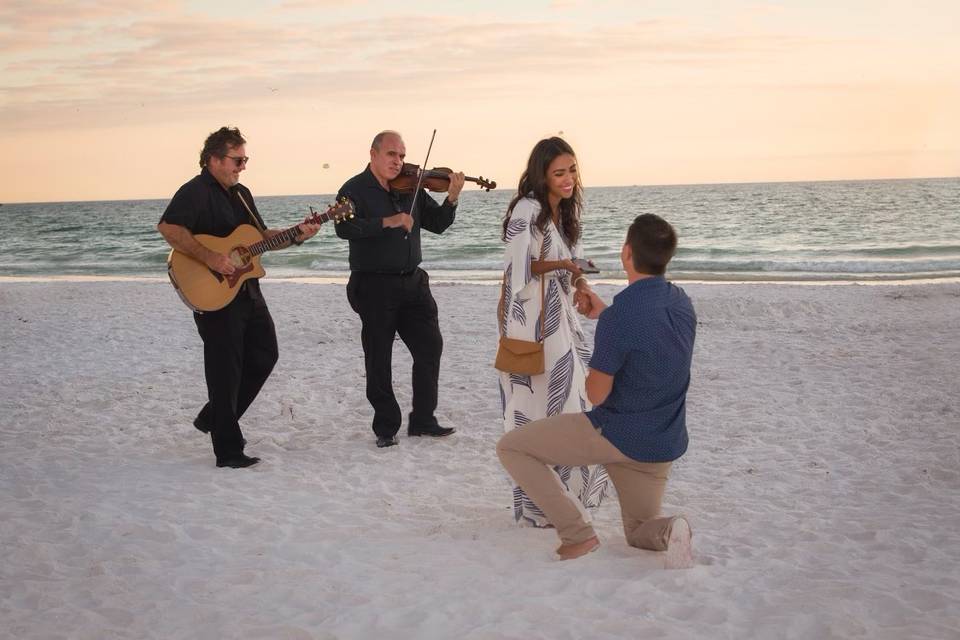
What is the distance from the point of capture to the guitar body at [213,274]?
17.1ft

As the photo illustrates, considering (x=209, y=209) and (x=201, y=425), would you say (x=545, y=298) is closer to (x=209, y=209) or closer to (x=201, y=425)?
(x=209, y=209)

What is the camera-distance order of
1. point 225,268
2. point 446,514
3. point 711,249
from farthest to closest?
point 711,249, point 225,268, point 446,514

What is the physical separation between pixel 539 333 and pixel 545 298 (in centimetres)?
16

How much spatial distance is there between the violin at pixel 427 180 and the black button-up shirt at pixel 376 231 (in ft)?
0.27

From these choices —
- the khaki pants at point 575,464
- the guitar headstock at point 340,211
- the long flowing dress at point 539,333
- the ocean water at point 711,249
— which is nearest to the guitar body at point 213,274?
the guitar headstock at point 340,211

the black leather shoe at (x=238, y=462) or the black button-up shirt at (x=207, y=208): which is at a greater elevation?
the black button-up shirt at (x=207, y=208)

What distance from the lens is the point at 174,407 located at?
7.09 m

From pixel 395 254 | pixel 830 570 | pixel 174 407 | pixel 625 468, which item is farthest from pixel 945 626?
pixel 174 407

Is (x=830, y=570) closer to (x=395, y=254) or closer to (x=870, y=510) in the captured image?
(x=870, y=510)

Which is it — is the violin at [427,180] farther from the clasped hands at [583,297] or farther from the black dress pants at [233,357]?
the clasped hands at [583,297]

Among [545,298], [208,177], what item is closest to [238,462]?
[208,177]

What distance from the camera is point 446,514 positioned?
4.62 meters

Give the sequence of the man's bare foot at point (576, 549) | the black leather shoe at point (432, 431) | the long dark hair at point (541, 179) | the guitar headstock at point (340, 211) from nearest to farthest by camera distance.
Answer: the man's bare foot at point (576, 549), the long dark hair at point (541, 179), the guitar headstock at point (340, 211), the black leather shoe at point (432, 431)

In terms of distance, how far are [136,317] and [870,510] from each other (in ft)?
32.7
